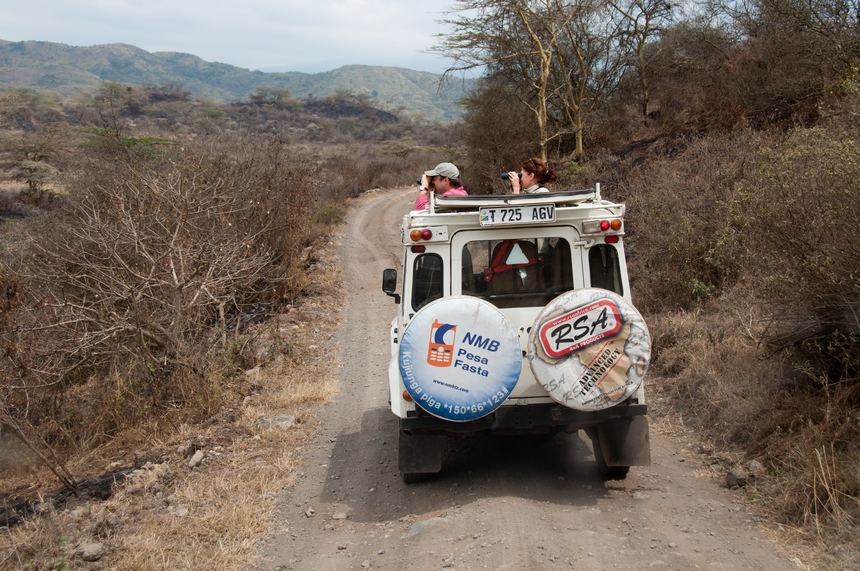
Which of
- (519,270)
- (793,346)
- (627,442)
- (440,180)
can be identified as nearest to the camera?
(627,442)

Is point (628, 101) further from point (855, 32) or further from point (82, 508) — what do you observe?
point (82, 508)

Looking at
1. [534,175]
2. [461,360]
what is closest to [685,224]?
[534,175]

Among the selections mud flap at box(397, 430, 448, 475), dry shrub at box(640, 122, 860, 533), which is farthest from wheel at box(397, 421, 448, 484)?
dry shrub at box(640, 122, 860, 533)

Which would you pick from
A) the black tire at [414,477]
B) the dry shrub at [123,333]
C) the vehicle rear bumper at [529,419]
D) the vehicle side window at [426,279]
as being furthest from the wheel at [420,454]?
the dry shrub at [123,333]

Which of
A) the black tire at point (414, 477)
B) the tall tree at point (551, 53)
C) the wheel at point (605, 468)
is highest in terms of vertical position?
the tall tree at point (551, 53)

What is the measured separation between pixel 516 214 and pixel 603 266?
863mm

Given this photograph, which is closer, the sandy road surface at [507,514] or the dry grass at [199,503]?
the sandy road surface at [507,514]

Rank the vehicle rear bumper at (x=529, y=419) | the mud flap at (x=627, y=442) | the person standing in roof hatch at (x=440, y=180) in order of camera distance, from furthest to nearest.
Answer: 1. the person standing in roof hatch at (x=440, y=180)
2. the mud flap at (x=627, y=442)
3. the vehicle rear bumper at (x=529, y=419)

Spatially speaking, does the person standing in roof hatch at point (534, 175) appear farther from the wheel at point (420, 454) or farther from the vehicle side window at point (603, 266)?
the wheel at point (420, 454)

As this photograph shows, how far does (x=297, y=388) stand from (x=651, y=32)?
61.8 feet

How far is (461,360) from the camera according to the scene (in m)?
5.30

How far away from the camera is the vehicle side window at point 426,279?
6057 millimetres

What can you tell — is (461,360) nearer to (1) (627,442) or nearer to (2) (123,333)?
(1) (627,442)

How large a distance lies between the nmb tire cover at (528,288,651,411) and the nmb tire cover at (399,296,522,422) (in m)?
0.27
